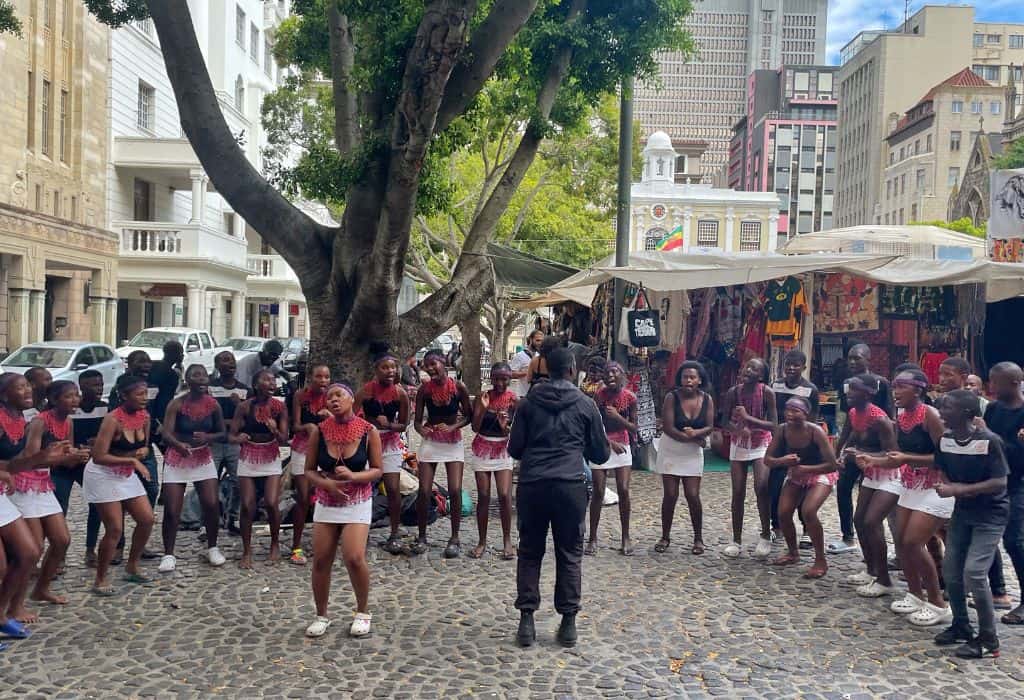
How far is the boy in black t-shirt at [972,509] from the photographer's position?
18.6ft

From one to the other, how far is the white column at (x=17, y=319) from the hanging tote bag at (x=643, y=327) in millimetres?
16901

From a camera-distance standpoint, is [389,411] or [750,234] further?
[750,234]

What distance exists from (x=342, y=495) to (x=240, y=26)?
36.8m

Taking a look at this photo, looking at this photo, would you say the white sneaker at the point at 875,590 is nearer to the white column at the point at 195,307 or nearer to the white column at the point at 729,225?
the white column at the point at 195,307

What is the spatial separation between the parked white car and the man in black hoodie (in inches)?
509

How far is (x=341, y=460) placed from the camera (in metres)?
6.01

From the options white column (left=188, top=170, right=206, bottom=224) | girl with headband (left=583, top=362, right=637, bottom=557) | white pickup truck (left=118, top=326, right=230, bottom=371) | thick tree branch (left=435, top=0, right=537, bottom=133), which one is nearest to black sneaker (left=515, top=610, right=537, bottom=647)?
girl with headband (left=583, top=362, right=637, bottom=557)

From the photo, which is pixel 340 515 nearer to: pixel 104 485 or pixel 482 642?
pixel 482 642

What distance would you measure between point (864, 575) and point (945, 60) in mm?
106468

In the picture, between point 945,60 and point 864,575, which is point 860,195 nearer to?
point 945,60

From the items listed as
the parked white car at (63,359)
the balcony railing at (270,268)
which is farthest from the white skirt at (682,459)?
the balcony railing at (270,268)

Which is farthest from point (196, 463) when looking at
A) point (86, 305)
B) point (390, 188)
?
point (86, 305)

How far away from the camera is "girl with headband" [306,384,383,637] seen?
5910 mm

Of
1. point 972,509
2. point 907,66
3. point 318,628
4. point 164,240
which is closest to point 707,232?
point 164,240
